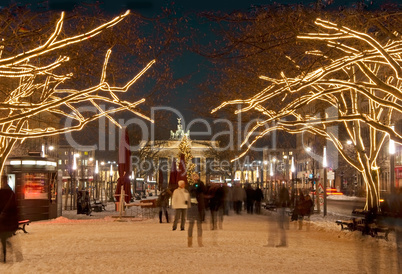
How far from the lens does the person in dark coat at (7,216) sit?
1356 cm

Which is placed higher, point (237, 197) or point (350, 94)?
point (350, 94)

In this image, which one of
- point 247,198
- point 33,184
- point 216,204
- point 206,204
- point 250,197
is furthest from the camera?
point 247,198

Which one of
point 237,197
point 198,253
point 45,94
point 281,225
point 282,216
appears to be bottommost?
point 198,253

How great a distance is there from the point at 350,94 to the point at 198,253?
13674 mm

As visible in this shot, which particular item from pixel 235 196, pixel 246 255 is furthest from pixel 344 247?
pixel 235 196

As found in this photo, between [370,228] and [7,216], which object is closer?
[7,216]

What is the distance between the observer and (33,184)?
2906 centimetres

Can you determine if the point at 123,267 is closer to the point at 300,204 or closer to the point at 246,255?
the point at 246,255

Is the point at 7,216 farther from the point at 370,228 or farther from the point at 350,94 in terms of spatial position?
the point at 350,94

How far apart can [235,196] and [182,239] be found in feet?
68.9

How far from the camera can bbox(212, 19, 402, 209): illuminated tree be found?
47.7 ft

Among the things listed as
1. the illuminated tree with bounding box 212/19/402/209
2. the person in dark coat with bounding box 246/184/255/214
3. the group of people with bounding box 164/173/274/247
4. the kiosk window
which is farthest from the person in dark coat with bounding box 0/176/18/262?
the person in dark coat with bounding box 246/184/255/214

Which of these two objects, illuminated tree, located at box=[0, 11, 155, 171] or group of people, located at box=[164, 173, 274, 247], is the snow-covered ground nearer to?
group of people, located at box=[164, 173, 274, 247]

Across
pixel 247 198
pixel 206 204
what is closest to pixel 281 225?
pixel 206 204
